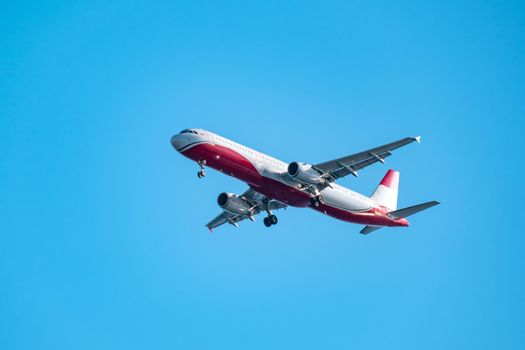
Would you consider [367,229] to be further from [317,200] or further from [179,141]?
[179,141]

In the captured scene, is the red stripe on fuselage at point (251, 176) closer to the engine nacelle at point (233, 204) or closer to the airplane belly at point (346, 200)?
the airplane belly at point (346, 200)

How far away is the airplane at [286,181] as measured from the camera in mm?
50503

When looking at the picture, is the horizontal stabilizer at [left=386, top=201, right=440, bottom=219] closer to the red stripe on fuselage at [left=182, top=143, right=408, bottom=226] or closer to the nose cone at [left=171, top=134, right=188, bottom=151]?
the red stripe on fuselage at [left=182, top=143, right=408, bottom=226]

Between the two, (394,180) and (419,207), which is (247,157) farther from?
(394,180)

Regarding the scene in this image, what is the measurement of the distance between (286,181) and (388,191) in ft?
54.4

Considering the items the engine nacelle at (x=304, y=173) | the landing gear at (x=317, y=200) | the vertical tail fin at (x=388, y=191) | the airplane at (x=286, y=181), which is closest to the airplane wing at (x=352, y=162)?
the airplane at (x=286, y=181)

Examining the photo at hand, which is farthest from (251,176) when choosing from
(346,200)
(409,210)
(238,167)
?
(409,210)

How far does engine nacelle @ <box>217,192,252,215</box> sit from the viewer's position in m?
58.2

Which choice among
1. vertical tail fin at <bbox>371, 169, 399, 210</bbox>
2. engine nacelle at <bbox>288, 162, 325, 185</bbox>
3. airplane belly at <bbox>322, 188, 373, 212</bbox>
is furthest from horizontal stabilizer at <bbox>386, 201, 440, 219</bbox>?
engine nacelle at <bbox>288, 162, 325, 185</bbox>

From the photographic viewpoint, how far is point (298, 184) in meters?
52.9

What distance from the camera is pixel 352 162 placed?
172ft

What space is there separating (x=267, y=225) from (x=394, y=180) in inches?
624

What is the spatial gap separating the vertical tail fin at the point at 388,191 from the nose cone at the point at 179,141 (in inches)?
827

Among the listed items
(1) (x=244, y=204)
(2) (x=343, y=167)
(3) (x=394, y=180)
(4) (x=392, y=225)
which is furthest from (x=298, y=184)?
(3) (x=394, y=180)
